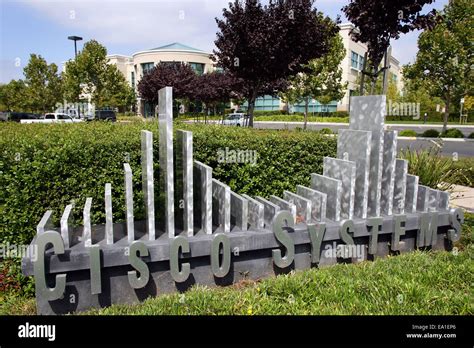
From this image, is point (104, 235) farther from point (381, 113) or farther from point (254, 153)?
point (381, 113)

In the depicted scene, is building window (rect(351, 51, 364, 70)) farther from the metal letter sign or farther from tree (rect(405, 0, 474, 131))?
the metal letter sign

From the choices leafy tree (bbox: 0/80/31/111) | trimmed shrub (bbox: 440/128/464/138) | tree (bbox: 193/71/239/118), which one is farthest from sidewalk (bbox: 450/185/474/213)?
leafy tree (bbox: 0/80/31/111)

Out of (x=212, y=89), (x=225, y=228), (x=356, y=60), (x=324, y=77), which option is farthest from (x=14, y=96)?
(x=356, y=60)

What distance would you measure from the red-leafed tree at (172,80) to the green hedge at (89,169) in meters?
25.6

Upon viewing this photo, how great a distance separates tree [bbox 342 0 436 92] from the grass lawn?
564cm

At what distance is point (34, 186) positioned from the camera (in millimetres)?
3992

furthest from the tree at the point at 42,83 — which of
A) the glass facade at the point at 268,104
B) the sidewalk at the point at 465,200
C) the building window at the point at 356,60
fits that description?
the building window at the point at 356,60

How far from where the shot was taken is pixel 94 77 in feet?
91.3

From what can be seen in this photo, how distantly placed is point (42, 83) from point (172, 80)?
11.2 meters

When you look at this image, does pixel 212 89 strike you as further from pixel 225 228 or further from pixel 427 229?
pixel 225 228

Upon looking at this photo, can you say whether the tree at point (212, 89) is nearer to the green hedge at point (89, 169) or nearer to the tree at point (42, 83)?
the tree at point (42, 83)

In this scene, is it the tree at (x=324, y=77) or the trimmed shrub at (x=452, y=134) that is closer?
the trimmed shrub at (x=452, y=134)

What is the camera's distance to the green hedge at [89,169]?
393 cm
